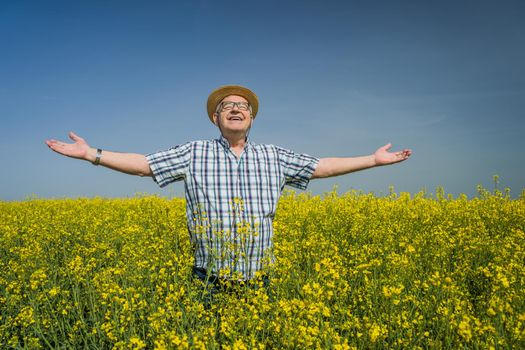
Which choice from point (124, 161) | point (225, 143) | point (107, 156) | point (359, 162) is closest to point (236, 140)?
point (225, 143)

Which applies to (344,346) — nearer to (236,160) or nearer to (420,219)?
(236,160)

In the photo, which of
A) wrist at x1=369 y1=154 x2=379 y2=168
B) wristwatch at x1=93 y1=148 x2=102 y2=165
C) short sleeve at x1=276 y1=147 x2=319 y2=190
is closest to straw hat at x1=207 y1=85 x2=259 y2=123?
short sleeve at x1=276 y1=147 x2=319 y2=190

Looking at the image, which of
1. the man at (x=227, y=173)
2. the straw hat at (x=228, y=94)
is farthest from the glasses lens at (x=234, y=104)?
the straw hat at (x=228, y=94)

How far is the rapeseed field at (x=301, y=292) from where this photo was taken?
93.8 inches

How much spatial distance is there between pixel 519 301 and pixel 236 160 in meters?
2.35

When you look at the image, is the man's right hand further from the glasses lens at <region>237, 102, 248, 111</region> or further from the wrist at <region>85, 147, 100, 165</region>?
the glasses lens at <region>237, 102, 248, 111</region>

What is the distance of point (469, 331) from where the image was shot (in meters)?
2.02

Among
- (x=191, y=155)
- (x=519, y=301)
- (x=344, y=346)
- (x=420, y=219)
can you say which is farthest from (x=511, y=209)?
(x=344, y=346)

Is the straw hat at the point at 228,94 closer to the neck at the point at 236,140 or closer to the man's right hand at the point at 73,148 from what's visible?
the neck at the point at 236,140

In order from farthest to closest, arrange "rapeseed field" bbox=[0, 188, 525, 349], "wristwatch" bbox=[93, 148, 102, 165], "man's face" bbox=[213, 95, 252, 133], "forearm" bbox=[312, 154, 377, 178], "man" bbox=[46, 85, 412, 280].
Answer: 1. "forearm" bbox=[312, 154, 377, 178]
2. "man's face" bbox=[213, 95, 252, 133]
3. "wristwatch" bbox=[93, 148, 102, 165]
4. "man" bbox=[46, 85, 412, 280]
5. "rapeseed field" bbox=[0, 188, 525, 349]

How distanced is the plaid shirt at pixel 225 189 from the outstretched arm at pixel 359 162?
17.4 inches

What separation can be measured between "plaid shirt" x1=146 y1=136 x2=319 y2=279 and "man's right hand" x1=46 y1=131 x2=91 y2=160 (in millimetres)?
517

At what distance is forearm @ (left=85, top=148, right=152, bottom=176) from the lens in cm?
359

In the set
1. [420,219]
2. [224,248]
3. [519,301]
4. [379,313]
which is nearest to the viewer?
[519,301]
